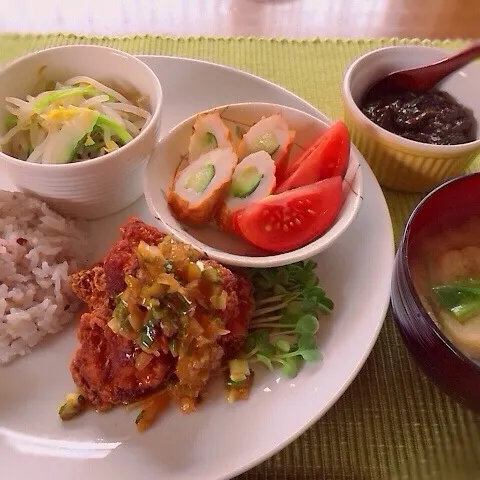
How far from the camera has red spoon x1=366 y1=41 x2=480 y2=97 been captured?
1.40 metres

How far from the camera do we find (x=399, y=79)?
58.0 inches

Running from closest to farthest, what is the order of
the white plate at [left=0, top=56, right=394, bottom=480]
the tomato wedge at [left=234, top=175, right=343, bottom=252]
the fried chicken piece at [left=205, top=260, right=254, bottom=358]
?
the white plate at [left=0, top=56, right=394, bottom=480] < the fried chicken piece at [left=205, top=260, right=254, bottom=358] < the tomato wedge at [left=234, top=175, right=343, bottom=252]

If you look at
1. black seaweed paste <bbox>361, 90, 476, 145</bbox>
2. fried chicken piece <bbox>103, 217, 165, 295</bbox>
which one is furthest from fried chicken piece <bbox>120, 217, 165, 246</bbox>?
black seaweed paste <bbox>361, 90, 476, 145</bbox>

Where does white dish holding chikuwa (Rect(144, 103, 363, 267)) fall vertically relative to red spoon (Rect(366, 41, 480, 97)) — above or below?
below

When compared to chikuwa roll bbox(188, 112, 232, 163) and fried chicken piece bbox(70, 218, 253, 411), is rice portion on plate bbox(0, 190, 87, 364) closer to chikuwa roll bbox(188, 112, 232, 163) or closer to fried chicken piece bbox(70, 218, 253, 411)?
fried chicken piece bbox(70, 218, 253, 411)

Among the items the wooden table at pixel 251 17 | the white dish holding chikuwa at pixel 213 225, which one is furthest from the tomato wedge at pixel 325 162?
the wooden table at pixel 251 17

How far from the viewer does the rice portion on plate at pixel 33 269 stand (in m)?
1.12

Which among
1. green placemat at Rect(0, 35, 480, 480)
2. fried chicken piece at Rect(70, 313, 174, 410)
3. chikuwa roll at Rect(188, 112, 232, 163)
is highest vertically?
chikuwa roll at Rect(188, 112, 232, 163)

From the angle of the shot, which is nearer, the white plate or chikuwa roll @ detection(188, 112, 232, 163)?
the white plate

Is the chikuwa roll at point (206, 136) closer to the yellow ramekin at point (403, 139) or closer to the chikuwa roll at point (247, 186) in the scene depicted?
the chikuwa roll at point (247, 186)

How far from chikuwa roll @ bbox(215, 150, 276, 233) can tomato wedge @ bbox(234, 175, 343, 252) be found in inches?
1.1

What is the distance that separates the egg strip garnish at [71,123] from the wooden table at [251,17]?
60cm

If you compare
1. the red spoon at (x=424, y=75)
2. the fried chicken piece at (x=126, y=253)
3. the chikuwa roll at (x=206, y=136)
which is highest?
the red spoon at (x=424, y=75)

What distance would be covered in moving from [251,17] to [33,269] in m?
1.18
